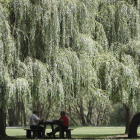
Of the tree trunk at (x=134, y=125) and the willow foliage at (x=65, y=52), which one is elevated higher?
the willow foliage at (x=65, y=52)

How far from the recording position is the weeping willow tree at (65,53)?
38.6 feet

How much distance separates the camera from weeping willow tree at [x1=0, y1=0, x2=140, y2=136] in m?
11.8

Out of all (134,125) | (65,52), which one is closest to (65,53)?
(65,52)

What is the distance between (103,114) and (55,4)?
2619 centimetres

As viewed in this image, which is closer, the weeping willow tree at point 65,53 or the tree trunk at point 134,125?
the weeping willow tree at point 65,53

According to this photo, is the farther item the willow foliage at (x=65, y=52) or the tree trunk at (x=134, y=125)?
the tree trunk at (x=134, y=125)

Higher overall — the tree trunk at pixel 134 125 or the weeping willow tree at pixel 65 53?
the weeping willow tree at pixel 65 53

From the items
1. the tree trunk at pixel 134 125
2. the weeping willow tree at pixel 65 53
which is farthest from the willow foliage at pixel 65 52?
the tree trunk at pixel 134 125

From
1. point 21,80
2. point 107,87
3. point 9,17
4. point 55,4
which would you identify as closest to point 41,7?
point 55,4

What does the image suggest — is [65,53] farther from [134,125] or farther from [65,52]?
[134,125]

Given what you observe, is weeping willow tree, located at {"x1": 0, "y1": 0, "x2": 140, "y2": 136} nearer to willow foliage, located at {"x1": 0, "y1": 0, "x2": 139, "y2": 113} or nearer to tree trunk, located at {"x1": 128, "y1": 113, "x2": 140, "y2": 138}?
willow foliage, located at {"x1": 0, "y1": 0, "x2": 139, "y2": 113}

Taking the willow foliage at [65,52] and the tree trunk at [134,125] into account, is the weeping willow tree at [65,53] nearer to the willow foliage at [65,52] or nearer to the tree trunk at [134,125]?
the willow foliage at [65,52]

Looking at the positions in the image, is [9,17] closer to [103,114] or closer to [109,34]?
[109,34]

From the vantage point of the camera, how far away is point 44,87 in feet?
39.2
